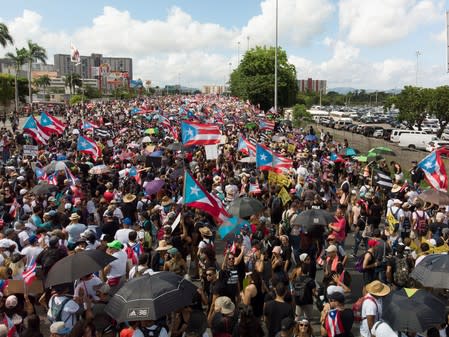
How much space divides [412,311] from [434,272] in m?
1.48

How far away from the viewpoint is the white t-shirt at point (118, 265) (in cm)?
694

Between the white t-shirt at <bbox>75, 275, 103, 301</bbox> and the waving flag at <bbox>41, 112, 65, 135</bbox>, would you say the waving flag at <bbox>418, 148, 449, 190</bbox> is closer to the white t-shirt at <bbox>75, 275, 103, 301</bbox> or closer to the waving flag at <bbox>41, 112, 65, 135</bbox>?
the white t-shirt at <bbox>75, 275, 103, 301</bbox>

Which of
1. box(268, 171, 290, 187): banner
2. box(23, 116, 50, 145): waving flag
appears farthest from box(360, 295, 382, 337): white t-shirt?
box(23, 116, 50, 145): waving flag

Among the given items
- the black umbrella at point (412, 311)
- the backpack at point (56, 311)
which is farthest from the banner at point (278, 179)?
the backpack at point (56, 311)

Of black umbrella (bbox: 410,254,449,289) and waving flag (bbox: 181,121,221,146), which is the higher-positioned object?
waving flag (bbox: 181,121,221,146)

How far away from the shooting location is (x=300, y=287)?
659cm

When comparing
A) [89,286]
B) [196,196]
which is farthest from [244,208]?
[89,286]

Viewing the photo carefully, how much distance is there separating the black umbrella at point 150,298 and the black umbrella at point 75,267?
848 millimetres

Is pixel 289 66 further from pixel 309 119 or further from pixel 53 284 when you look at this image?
pixel 53 284

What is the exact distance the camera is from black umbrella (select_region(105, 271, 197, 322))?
4.79 metres

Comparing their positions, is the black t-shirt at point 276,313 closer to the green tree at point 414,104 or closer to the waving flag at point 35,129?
the waving flag at point 35,129

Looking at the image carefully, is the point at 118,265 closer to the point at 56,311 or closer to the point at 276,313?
the point at 56,311

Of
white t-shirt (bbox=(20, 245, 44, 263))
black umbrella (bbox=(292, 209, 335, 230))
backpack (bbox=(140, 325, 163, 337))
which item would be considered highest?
black umbrella (bbox=(292, 209, 335, 230))

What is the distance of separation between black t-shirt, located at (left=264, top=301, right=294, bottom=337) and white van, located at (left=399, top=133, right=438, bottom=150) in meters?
30.8
